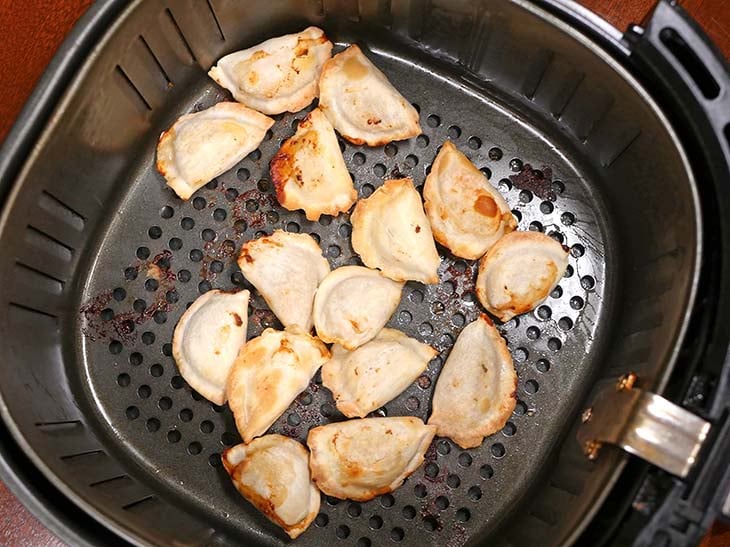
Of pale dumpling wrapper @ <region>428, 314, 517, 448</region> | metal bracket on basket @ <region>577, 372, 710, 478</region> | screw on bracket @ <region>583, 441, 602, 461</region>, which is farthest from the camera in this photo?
pale dumpling wrapper @ <region>428, 314, 517, 448</region>

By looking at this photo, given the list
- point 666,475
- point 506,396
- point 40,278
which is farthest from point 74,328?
point 666,475

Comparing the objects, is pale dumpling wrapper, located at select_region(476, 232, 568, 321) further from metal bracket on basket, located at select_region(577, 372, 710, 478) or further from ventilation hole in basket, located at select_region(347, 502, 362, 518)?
ventilation hole in basket, located at select_region(347, 502, 362, 518)

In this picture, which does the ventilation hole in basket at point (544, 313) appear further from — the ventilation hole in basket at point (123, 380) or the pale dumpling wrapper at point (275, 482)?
the ventilation hole in basket at point (123, 380)

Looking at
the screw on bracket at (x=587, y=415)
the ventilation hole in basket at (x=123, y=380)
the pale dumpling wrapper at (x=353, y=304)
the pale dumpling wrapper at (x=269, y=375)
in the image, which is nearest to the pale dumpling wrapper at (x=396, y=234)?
the pale dumpling wrapper at (x=353, y=304)

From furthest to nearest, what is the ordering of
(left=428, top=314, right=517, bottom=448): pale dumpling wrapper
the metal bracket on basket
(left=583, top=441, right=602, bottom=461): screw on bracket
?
(left=428, top=314, right=517, bottom=448): pale dumpling wrapper
(left=583, top=441, right=602, bottom=461): screw on bracket
the metal bracket on basket

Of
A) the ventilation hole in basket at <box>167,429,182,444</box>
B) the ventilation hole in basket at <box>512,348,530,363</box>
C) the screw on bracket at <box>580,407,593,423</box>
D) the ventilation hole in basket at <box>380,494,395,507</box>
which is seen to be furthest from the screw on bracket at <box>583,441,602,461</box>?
the ventilation hole in basket at <box>167,429,182,444</box>
